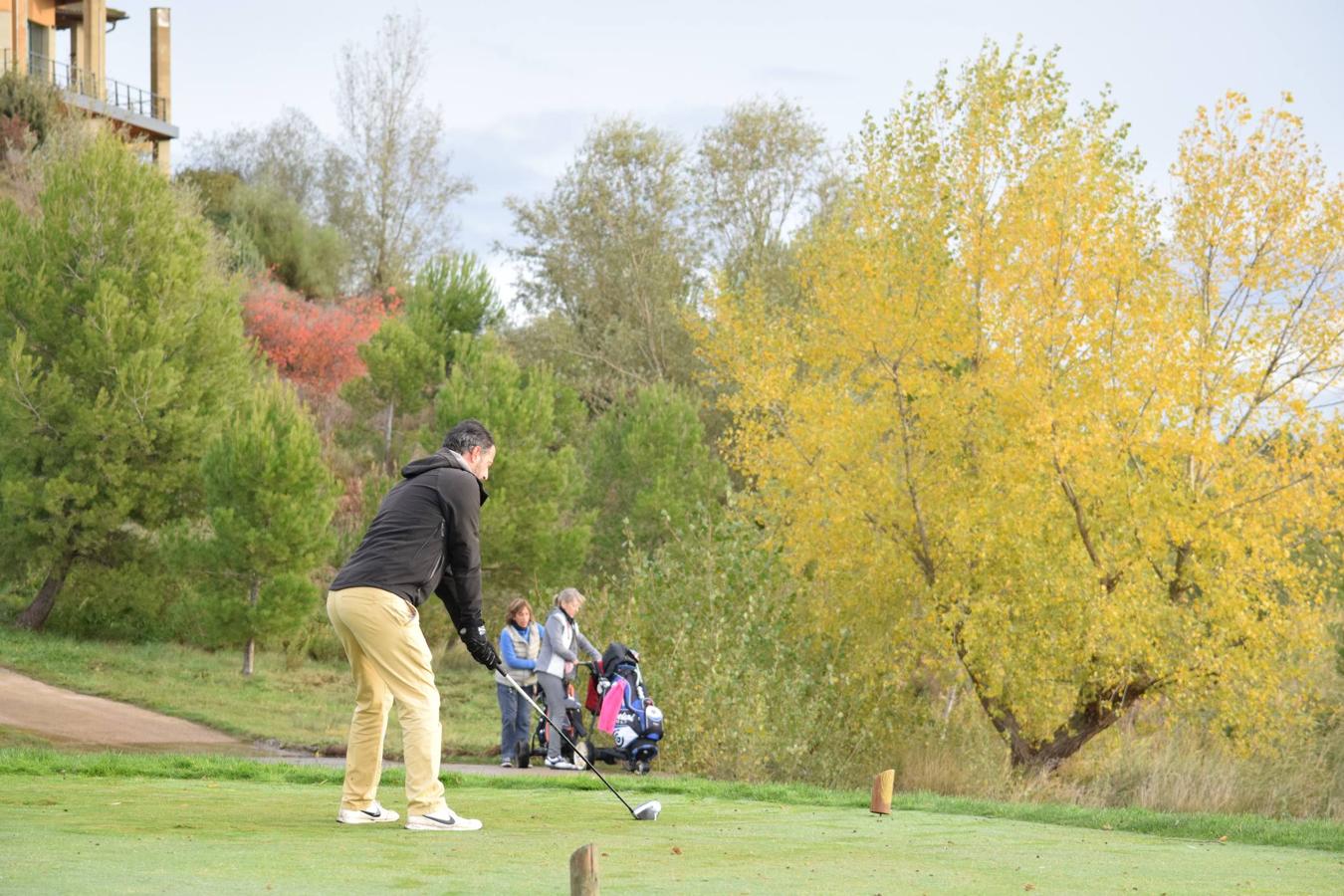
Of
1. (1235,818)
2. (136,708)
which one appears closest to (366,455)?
(136,708)

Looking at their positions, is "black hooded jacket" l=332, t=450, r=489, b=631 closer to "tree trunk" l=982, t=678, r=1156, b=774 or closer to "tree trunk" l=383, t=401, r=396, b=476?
"tree trunk" l=982, t=678, r=1156, b=774

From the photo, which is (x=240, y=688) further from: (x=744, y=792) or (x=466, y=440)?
(x=466, y=440)

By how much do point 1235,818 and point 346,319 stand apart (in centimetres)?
3526

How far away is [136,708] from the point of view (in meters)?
21.0

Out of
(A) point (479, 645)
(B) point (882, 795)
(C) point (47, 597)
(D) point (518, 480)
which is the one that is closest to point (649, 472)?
(D) point (518, 480)

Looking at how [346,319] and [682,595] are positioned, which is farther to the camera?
[346,319]

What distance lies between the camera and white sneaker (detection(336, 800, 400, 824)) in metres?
8.01

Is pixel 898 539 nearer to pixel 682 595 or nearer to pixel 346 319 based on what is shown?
pixel 682 595

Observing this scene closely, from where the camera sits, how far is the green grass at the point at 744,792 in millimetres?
10672

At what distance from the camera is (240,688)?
79.5ft

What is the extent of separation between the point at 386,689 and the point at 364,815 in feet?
2.35

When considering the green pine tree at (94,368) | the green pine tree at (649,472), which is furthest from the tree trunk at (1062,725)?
the green pine tree at (94,368)

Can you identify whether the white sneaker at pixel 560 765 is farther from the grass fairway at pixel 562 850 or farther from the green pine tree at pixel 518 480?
the green pine tree at pixel 518 480

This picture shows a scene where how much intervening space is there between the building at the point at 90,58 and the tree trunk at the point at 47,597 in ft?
72.4
